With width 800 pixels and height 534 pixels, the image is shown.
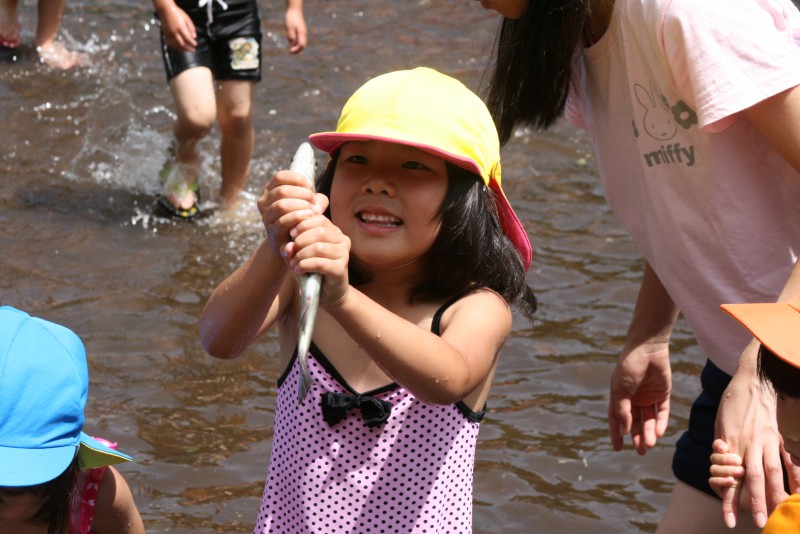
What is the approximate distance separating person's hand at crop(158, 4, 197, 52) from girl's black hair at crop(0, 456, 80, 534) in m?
3.23

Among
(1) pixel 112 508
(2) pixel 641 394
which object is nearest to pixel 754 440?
(2) pixel 641 394

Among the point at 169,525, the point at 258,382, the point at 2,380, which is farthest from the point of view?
the point at 258,382

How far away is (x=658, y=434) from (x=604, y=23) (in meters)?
1.05

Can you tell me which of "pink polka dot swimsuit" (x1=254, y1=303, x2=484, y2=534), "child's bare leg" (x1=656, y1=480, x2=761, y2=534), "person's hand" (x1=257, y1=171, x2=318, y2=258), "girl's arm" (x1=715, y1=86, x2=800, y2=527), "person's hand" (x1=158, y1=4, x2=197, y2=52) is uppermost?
"person's hand" (x1=257, y1=171, x2=318, y2=258)

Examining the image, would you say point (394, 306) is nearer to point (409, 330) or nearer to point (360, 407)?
point (360, 407)

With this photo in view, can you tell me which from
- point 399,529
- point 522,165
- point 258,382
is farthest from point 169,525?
point 522,165

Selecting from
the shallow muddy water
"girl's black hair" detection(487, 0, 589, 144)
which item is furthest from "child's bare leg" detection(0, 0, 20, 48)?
"girl's black hair" detection(487, 0, 589, 144)

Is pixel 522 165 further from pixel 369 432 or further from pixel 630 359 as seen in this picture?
pixel 369 432

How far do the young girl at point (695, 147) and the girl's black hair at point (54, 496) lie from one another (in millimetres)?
1179

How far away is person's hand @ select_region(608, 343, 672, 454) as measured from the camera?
300cm

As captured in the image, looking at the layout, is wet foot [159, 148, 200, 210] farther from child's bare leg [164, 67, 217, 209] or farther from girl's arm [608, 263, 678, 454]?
girl's arm [608, 263, 678, 454]

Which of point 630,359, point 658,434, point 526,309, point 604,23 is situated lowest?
point 658,434

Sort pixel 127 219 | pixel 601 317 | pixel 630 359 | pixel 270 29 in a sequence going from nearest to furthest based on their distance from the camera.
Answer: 1. pixel 630 359
2. pixel 601 317
3. pixel 127 219
4. pixel 270 29

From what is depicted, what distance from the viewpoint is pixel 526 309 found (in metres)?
2.60
